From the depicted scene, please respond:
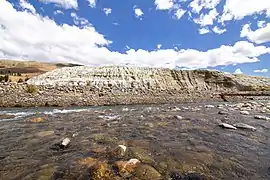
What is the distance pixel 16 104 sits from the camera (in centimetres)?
2267

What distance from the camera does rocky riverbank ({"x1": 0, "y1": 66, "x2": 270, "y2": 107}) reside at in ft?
78.2

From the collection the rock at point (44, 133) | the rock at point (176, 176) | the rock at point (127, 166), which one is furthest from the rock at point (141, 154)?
the rock at point (44, 133)

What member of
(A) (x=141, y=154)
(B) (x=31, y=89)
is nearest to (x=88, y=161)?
(A) (x=141, y=154)

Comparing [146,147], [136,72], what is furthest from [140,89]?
[146,147]

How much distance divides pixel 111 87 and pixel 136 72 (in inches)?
407

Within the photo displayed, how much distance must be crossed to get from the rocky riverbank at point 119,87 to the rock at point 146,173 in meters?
20.0

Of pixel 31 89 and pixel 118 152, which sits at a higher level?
pixel 31 89

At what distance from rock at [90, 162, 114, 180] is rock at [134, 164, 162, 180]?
0.67 m

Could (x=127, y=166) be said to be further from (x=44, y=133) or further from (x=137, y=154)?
(x=44, y=133)

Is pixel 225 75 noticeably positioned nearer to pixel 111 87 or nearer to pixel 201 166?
pixel 111 87

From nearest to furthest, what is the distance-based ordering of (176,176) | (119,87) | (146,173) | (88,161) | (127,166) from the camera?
1. (176,176)
2. (146,173)
3. (127,166)
4. (88,161)
5. (119,87)

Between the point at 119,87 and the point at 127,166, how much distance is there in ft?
92.3

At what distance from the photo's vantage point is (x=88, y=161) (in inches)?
243

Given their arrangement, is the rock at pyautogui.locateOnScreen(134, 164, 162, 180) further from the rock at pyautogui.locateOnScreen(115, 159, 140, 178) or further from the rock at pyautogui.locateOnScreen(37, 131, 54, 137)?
the rock at pyautogui.locateOnScreen(37, 131, 54, 137)
